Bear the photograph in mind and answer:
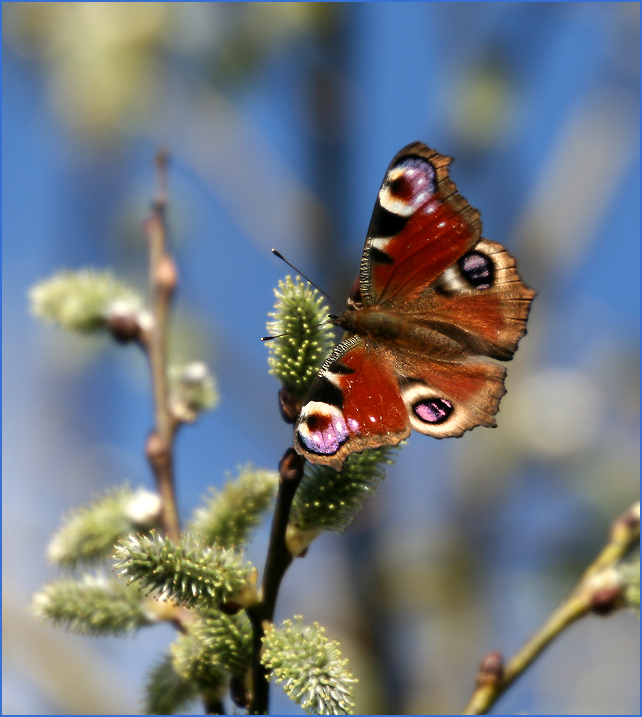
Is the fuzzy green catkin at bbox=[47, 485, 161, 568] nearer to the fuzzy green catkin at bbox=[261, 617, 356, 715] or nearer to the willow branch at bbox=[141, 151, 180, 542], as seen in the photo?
the willow branch at bbox=[141, 151, 180, 542]

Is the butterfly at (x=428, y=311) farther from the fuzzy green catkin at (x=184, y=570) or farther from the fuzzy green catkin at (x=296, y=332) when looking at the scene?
the fuzzy green catkin at (x=184, y=570)

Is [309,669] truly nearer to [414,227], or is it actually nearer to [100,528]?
[100,528]

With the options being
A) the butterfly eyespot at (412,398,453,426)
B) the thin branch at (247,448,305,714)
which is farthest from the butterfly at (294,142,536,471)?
the thin branch at (247,448,305,714)

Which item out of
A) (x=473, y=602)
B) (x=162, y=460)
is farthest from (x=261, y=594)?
(x=473, y=602)

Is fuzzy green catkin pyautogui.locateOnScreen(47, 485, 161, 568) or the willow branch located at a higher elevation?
the willow branch

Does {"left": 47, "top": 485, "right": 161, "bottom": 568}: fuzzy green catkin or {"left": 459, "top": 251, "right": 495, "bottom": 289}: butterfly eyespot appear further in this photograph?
{"left": 459, "top": 251, "right": 495, "bottom": 289}: butterfly eyespot

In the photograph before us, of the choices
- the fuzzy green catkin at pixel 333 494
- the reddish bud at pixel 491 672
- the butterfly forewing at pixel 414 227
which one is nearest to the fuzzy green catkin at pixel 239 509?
the fuzzy green catkin at pixel 333 494

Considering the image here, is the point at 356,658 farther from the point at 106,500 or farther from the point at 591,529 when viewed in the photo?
the point at 106,500

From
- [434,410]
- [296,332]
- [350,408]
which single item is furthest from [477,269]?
[296,332]
